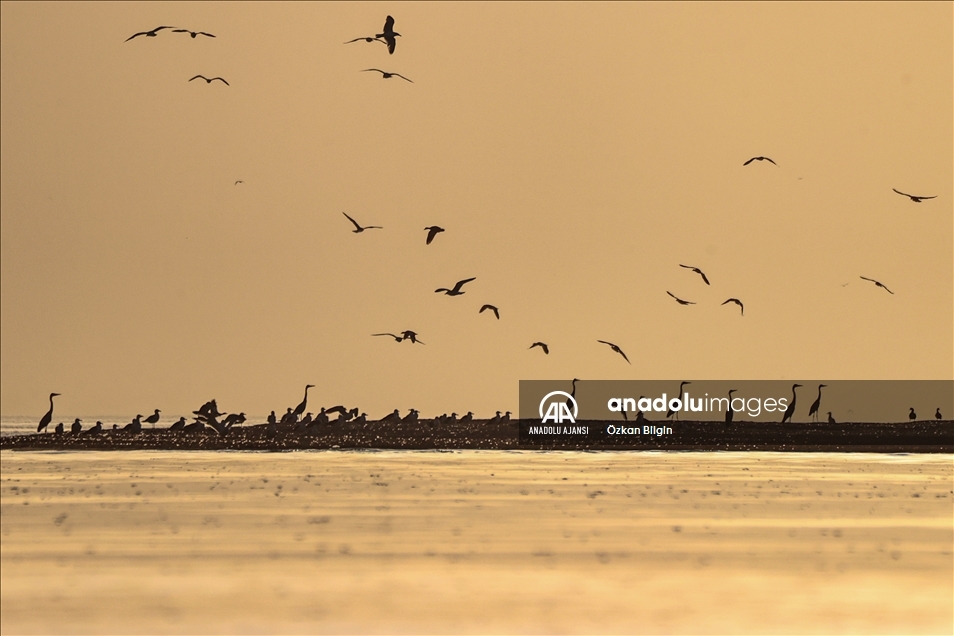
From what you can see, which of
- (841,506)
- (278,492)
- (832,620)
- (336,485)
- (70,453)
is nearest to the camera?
(832,620)

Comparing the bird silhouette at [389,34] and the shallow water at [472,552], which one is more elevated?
the bird silhouette at [389,34]

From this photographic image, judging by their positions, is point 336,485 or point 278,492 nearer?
point 278,492

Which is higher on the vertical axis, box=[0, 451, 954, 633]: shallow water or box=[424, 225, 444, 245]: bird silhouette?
box=[424, 225, 444, 245]: bird silhouette

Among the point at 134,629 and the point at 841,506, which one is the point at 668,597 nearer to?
the point at 134,629

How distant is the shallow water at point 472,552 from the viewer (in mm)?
15539

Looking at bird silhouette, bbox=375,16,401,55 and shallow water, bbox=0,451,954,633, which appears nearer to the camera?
shallow water, bbox=0,451,954,633

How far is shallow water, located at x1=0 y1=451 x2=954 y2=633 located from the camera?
15539 millimetres

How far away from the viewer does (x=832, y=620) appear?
15461 mm

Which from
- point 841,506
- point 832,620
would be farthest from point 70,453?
point 832,620

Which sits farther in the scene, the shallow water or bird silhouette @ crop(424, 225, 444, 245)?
bird silhouette @ crop(424, 225, 444, 245)

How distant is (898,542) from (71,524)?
40.2ft

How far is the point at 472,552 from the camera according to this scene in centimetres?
1953

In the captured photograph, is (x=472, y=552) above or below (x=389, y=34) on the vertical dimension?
below

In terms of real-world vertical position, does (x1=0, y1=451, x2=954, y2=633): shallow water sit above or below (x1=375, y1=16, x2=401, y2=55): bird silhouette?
below
